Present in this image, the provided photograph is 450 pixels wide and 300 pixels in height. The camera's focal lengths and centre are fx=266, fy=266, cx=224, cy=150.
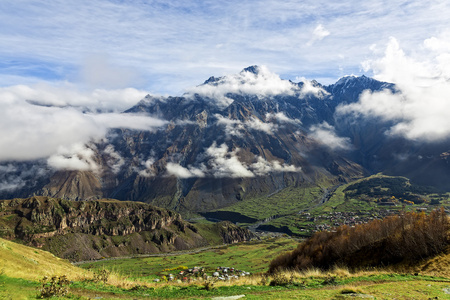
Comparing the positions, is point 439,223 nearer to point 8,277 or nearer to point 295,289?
point 295,289

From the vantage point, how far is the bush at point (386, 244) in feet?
126

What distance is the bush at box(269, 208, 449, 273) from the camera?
38.5 m

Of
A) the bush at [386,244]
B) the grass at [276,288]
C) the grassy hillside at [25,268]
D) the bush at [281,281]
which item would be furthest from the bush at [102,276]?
the bush at [386,244]

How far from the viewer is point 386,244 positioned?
4412 centimetres

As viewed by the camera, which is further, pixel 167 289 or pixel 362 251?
pixel 362 251

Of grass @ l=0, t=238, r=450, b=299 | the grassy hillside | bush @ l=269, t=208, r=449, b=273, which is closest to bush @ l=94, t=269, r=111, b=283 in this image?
grass @ l=0, t=238, r=450, b=299

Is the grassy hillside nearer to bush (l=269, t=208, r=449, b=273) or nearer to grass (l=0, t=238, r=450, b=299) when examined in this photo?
grass (l=0, t=238, r=450, b=299)

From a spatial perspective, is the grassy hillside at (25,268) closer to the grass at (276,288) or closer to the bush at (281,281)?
the grass at (276,288)

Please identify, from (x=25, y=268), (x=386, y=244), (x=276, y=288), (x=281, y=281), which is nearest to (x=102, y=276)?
(x=25, y=268)

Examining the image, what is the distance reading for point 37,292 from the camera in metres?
19.5

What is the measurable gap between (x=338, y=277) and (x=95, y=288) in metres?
27.1

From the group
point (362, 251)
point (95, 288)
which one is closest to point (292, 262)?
point (362, 251)

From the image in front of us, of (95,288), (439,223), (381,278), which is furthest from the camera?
(439,223)

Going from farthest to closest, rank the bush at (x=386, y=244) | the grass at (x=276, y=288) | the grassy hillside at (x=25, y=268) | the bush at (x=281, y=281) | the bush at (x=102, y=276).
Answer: the bush at (x=386, y=244) → the bush at (x=281, y=281) → the grassy hillside at (x=25, y=268) → the bush at (x=102, y=276) → the grass at (x=276, y=288)
